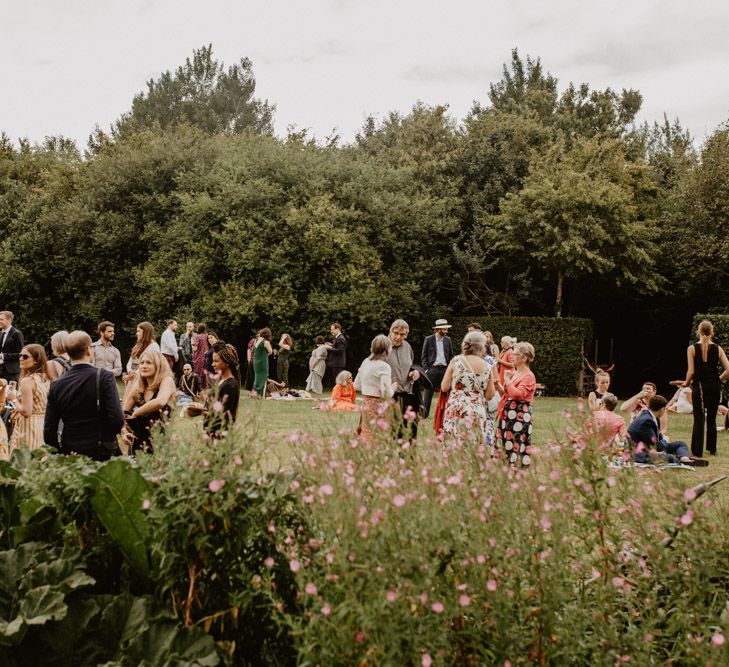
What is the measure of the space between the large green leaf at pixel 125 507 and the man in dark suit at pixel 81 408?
3082 millimetres

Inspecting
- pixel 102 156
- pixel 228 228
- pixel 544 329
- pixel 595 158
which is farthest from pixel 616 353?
pixel 102 156

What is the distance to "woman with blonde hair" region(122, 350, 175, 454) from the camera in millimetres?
7253

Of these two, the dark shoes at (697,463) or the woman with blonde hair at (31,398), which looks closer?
the woman with blonde hair at (31,398)

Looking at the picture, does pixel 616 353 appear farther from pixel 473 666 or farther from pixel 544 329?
pixel 473 666

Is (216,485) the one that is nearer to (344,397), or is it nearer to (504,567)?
(504,567)

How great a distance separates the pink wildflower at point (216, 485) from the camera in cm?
278

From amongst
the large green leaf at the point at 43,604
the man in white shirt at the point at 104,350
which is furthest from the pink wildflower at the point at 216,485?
the man in white shirt at the point at 104,350

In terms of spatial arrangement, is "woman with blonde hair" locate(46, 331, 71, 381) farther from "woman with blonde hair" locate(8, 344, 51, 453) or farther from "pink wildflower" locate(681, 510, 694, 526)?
"pink wildflower" locate(681, 510, 694, 526)

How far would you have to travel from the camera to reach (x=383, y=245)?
2544cm

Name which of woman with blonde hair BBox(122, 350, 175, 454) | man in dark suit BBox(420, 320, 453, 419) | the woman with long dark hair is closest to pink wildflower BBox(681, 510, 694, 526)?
woman with blonde hair BBox(122, 350, 175, 454)

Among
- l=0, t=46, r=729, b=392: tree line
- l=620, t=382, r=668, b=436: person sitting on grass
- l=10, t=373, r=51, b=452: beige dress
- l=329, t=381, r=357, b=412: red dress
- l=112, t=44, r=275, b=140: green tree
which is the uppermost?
l=112, t=44, r=275, b=140: green tree

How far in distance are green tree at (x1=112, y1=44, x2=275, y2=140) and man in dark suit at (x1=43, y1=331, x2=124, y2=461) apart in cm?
4964

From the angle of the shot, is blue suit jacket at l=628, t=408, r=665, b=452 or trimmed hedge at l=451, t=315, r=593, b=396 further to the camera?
trimmed hedge at l=451, t=315, r=593, b=396

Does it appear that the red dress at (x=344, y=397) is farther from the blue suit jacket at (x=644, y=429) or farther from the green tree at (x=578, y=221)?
the green tree at (x=578, y=221)
